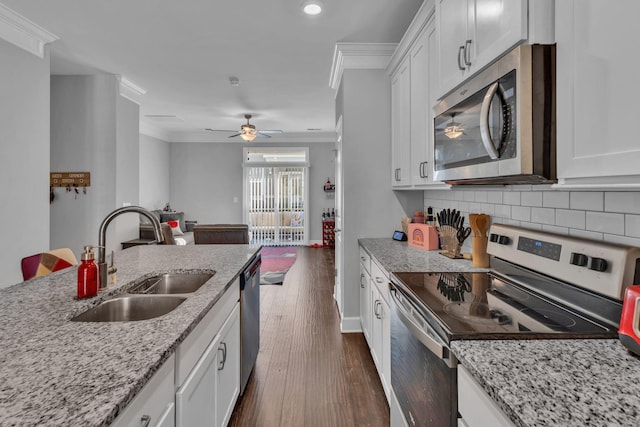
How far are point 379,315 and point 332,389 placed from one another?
59 centimetres

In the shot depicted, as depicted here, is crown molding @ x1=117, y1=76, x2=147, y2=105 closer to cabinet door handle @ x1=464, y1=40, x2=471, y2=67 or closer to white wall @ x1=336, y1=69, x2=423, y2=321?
white wall @ x1=336, y1=69, x2=423, y2=321

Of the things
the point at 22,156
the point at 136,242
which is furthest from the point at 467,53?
the point at 136,242

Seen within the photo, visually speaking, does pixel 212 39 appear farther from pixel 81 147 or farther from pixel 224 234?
pixel 224 234

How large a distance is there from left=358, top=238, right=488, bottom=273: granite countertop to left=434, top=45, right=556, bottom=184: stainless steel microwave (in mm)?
598

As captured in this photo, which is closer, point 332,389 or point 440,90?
point 440,90

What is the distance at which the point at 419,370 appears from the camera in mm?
1229

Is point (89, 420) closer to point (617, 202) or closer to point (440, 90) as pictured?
point (617, 202)

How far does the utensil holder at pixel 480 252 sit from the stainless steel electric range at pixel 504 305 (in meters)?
0.18

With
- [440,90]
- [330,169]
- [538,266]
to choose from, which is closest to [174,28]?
[440,90]

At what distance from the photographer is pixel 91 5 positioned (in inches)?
99.1

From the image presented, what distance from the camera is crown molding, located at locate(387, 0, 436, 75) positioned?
2.03 meters

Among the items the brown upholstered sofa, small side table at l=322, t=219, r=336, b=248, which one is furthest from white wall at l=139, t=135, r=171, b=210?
small side table at l=322, t=219, r=336, b=248

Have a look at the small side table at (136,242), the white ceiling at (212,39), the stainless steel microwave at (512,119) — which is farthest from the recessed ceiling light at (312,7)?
the small side table at (136,242)

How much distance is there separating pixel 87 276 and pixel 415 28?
238 cm
